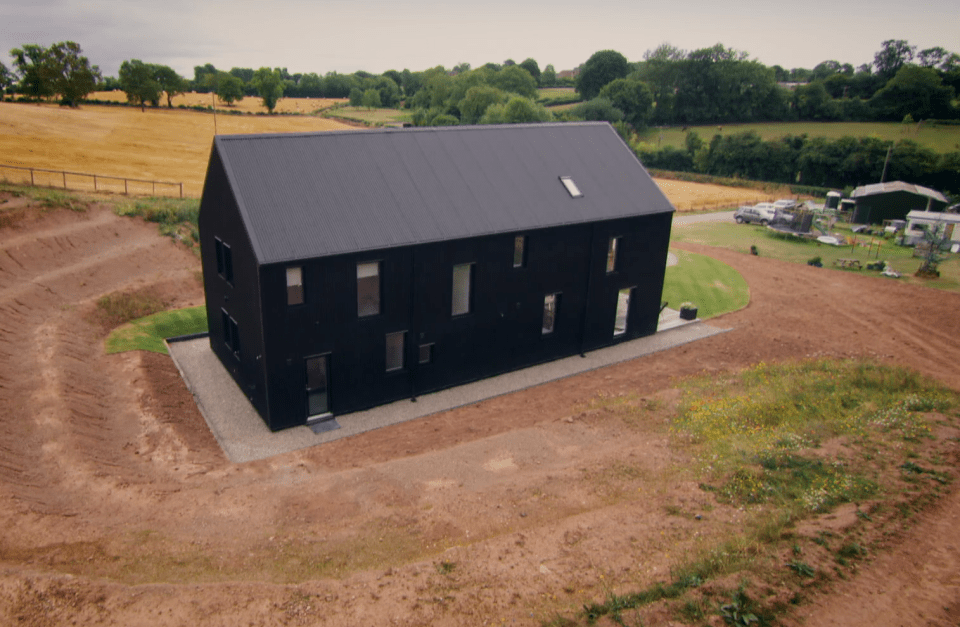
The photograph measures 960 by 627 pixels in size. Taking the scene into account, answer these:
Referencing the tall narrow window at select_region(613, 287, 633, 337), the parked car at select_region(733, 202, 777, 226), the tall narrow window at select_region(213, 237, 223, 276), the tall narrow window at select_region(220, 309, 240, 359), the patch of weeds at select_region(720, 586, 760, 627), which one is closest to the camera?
the patch of weeds at select_region(720, 586, 760, 627)

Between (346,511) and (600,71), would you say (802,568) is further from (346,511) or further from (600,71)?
(600,71)

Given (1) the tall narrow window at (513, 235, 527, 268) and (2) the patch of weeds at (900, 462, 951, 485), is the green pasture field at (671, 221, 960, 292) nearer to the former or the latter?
(2) the patch of weeds at (900, 462, 951, 485)

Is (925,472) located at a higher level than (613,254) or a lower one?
lower

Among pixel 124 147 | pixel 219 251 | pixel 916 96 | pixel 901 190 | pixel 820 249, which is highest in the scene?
pixel 916 96

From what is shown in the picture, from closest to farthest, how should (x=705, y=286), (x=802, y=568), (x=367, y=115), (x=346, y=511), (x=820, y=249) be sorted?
(x=802, y=568)
(x=346, y=511)
(x=705, y=286)
(x=820, y=249)
(x=367, y=115)

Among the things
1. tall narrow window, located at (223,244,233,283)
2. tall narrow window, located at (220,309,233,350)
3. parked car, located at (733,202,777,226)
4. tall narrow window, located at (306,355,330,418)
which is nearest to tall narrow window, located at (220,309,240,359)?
tall narrow window, located at (220,309,233,350)

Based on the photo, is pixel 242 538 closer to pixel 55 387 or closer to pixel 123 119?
pixel 55 387

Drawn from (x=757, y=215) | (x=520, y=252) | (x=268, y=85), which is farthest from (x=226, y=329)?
(x=268, y=85)
